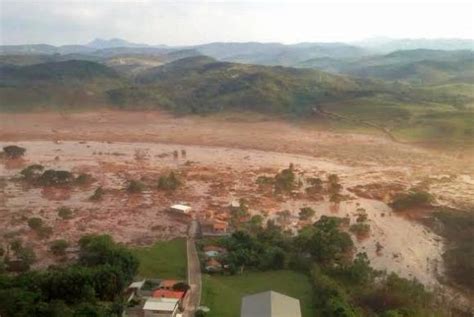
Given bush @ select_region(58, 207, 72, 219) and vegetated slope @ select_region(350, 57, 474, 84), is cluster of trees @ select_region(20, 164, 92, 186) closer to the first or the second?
bush @ select_region(58, 207, 72, 219)

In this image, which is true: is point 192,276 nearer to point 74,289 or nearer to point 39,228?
point 74,289

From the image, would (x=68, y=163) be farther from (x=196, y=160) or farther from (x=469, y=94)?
(x=469, y=94)

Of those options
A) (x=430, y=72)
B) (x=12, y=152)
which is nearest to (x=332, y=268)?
(x=12, y=152)

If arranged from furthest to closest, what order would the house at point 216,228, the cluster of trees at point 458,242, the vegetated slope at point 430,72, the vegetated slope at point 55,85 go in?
the vegetated slope at point 430,72 < the vegetated slope at point 55,85 < the house at point 216,228 < the cluster of trees at point 458,242

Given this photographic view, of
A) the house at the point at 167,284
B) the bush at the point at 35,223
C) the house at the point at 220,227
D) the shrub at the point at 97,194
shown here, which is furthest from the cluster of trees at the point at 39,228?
the house at the point at 167,284

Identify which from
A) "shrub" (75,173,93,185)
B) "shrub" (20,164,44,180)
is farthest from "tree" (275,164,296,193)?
"shrub" (20,164,44,180)

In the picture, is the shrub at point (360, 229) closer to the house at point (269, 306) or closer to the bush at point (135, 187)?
the house at point (269, 306)
